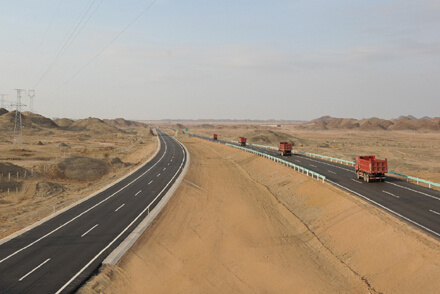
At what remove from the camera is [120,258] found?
19.2 metres

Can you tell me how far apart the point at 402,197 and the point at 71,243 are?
26930mm

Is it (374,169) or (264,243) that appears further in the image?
(374,169)

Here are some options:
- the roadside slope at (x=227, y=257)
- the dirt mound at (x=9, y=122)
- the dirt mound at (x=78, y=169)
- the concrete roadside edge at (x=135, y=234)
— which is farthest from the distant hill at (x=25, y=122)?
the roadside slope at (x=227, y=257)

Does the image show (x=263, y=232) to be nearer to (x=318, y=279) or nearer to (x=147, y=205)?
(x=318, y=279)

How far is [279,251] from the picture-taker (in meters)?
21.1

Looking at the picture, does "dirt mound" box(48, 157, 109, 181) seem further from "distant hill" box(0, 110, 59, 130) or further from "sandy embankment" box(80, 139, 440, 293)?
"distant hill" box(0, 110, 59, 130)

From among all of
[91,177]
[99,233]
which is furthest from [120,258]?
[91,177]

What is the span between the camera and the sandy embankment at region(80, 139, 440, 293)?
656 inches

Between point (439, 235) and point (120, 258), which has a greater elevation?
point (439, 235)

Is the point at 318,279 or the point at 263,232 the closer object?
the point at 318,279

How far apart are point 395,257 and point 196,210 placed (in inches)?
666

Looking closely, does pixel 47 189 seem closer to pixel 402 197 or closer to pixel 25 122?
pixel 402 197

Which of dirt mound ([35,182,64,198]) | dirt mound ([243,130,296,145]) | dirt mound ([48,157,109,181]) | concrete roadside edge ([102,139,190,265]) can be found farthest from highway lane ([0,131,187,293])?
dirt mound ([243,130,296,145])

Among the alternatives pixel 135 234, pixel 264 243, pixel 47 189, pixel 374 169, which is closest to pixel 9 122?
pixel 47 189
